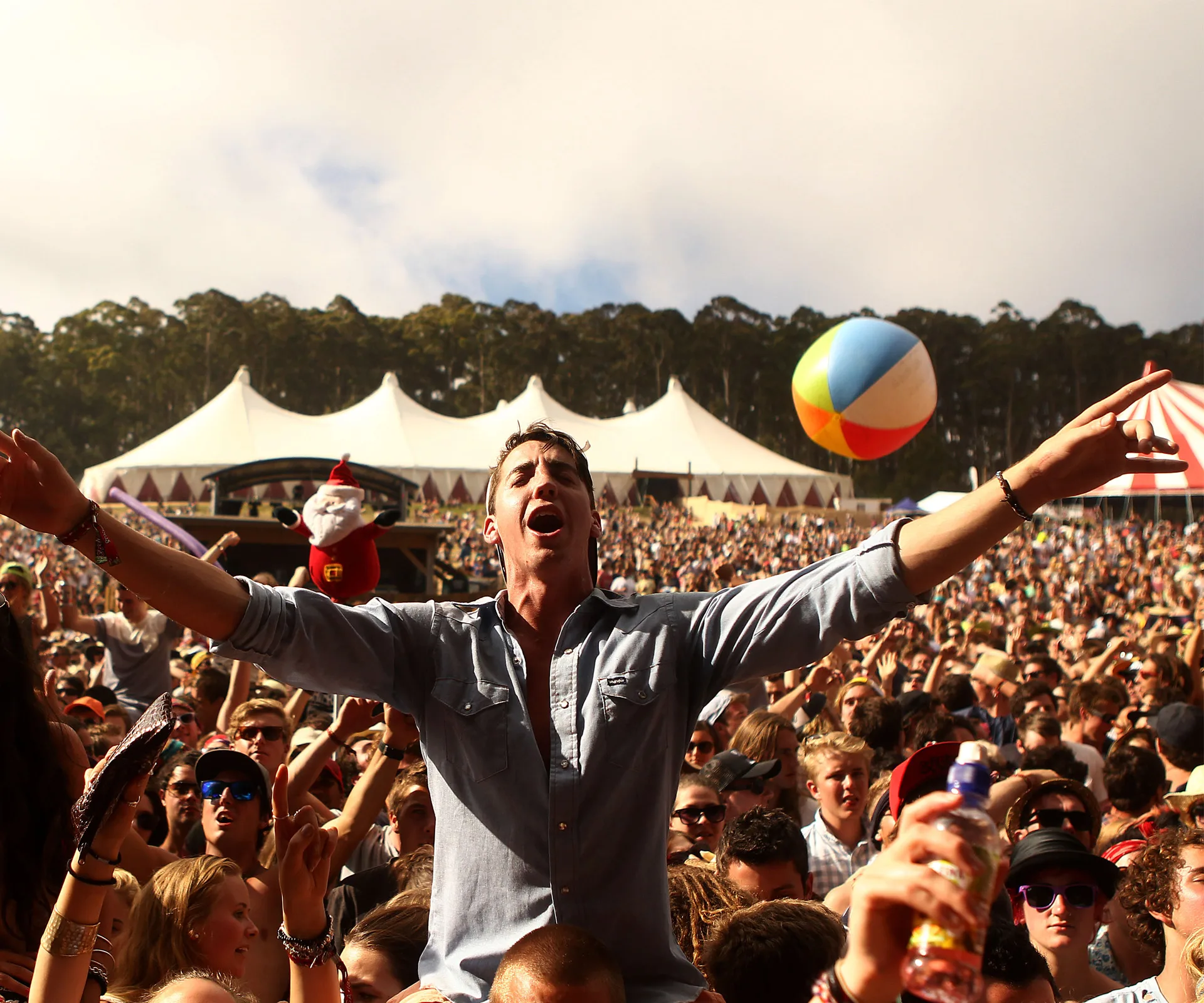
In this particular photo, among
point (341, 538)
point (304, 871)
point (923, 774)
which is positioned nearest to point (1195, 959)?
point (923, 774)

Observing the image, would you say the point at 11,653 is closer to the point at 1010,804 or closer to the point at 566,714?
the point at 566,714

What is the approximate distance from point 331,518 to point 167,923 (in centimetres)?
168

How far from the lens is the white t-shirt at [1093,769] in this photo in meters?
5.61

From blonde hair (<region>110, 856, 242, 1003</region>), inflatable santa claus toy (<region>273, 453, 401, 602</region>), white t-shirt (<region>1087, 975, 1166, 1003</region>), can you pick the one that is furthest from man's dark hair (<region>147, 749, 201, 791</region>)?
white t-shirt (<region>1087, 975, 1166, 1003</region>)

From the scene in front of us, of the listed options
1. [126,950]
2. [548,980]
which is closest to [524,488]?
[548,980]

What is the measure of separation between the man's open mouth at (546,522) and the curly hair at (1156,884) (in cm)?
206

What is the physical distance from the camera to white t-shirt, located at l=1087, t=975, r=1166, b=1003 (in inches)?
106

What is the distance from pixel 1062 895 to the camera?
3.30 metres

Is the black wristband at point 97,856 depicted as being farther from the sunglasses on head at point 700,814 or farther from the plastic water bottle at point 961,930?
the sunglasses on head at point 700,814

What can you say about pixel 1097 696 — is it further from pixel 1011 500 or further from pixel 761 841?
pixel 1011 500

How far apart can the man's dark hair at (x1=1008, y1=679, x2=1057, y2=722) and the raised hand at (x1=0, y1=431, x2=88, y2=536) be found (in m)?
5.93

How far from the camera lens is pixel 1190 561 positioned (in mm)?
23203

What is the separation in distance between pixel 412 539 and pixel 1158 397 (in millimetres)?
9754

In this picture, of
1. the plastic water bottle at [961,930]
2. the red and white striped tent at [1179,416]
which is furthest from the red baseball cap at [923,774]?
the red and white striped tent at [1179,416]
